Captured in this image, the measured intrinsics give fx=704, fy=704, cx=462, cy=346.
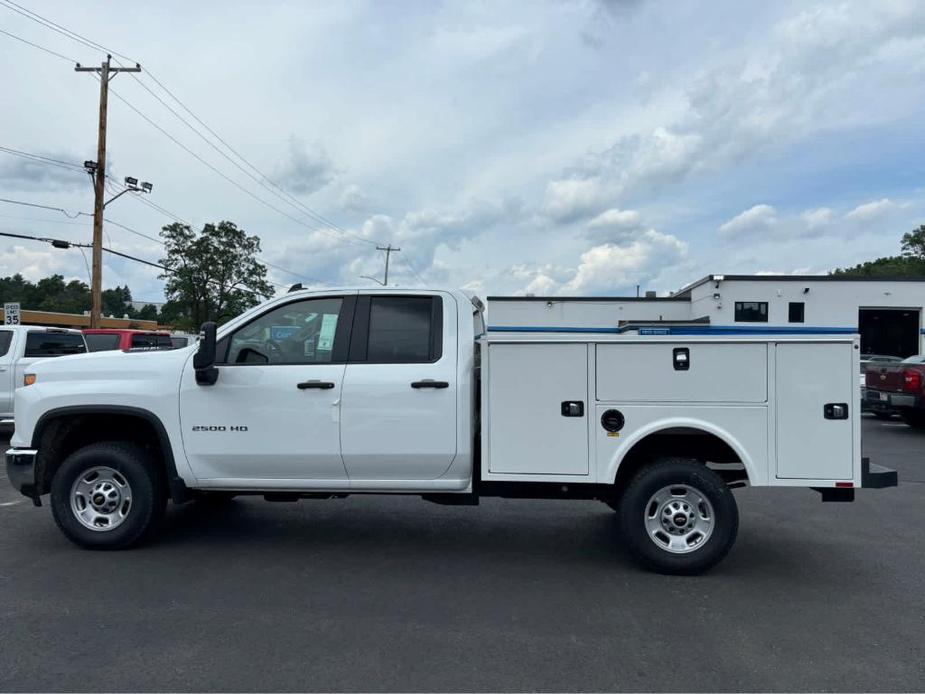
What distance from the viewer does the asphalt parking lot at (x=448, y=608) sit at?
3.56m

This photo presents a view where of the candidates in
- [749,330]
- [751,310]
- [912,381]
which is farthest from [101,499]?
[751,310]

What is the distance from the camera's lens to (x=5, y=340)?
1123 centimetres

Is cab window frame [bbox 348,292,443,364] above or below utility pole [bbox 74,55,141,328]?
below

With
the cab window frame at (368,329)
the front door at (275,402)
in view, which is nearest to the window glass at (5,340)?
the front door at (275,402)

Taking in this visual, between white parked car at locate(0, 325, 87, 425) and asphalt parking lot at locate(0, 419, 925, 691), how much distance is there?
16.5 feet

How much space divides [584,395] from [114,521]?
12.3 feet

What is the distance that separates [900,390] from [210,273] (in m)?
42.6

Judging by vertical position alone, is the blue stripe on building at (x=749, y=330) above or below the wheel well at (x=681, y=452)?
above

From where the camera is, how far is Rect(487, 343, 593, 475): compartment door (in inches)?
198

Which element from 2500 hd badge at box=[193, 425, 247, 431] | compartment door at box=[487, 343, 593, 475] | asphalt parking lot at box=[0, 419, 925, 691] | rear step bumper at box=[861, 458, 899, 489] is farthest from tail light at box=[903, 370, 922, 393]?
2500 hd badge at box=[193, 425, 247, 431]

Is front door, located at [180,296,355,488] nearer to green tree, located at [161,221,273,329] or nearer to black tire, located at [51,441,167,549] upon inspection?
black tire, located at [51,441,167,549]

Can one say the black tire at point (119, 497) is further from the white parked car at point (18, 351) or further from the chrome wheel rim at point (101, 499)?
the white parked car at point (18, 351)

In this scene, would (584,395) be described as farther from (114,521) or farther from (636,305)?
(636,305)

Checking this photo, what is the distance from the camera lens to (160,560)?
5301 millimetres
